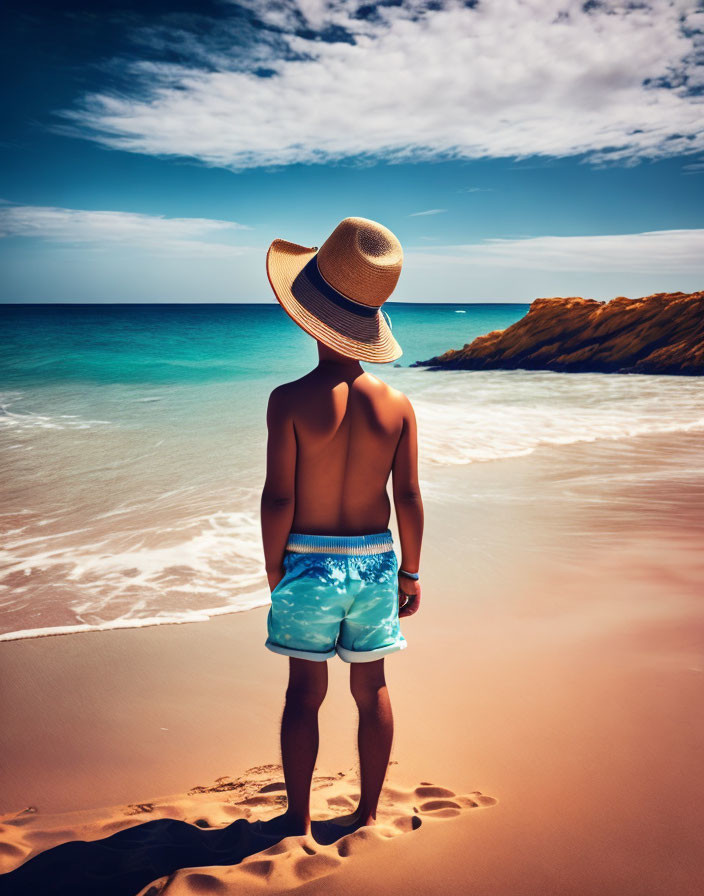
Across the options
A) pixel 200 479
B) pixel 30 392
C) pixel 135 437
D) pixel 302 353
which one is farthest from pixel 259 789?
pixel 302 353

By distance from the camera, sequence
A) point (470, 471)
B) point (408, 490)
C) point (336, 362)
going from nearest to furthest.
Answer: point (336, 362) < point (408, 490) < point (470, 471)

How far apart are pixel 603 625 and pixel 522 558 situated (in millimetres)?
1243

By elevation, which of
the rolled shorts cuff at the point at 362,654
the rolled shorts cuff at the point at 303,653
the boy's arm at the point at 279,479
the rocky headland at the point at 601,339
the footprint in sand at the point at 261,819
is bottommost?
the footprint in sand at the point at 261,819

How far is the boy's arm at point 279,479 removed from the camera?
6.75 feet

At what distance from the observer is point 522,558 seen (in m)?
4.97

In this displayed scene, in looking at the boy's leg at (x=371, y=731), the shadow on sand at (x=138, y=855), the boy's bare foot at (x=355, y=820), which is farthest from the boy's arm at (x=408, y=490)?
the shadow on sand at (x=138, y=855)

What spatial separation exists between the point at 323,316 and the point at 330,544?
79 cm

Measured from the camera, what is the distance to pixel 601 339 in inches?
950

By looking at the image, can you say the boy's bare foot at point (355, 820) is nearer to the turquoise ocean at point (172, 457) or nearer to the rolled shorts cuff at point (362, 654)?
the rolled shorts cuff at point (362, 654)

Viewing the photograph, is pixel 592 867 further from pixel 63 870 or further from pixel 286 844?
pixel 63 870

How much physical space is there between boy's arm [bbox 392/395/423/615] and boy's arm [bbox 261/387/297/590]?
15.7 inches

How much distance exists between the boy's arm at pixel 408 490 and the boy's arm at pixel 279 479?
398mm

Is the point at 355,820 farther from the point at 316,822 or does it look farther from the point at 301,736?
the point at 301,736

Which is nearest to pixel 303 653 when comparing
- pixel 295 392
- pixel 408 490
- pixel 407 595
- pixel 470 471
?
pixel 407 595
